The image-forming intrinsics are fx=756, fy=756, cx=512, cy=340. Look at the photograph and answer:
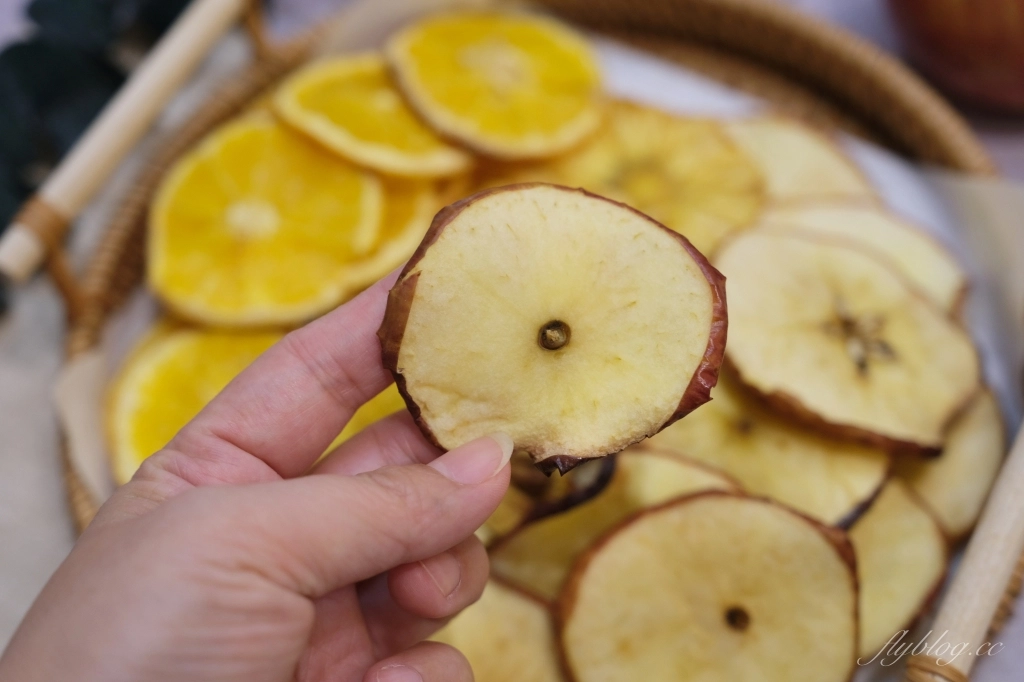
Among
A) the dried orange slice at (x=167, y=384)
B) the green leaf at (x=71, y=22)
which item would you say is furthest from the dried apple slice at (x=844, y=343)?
the green leaf at (x=71, y=22)

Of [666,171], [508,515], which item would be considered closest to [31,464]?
[508,515]

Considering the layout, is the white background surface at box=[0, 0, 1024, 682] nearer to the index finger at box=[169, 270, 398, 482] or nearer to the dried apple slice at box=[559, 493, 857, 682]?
the dried apple slice at box=[559, 493, 857, 682]

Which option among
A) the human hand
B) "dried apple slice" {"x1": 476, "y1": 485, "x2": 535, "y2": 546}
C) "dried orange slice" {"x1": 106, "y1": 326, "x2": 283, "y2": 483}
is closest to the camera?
the human hand

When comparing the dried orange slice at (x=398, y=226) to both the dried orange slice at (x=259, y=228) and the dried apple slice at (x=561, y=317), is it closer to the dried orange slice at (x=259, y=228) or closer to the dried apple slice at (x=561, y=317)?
the dried orange slice at (x=259, y=228)

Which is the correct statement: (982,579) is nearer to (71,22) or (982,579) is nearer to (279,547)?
(279,547)

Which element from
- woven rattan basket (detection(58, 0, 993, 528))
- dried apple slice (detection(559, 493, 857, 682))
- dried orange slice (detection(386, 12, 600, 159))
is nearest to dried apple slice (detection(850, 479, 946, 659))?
dried apple slice (detection(559, 493, 857, 682))

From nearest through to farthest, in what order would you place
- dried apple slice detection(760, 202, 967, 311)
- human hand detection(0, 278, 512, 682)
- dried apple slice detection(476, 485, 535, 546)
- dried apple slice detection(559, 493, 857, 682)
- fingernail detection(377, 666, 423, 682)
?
human hand detection(0, 278, 512, 682) < fingernail detection(377, 666, 423, 682) < dried apple slice detection(559, 493, 857, 682) < dried apple slice detection(476, 485, 535, 546) < dried apple slice detection(760, 202, 967, 311)
